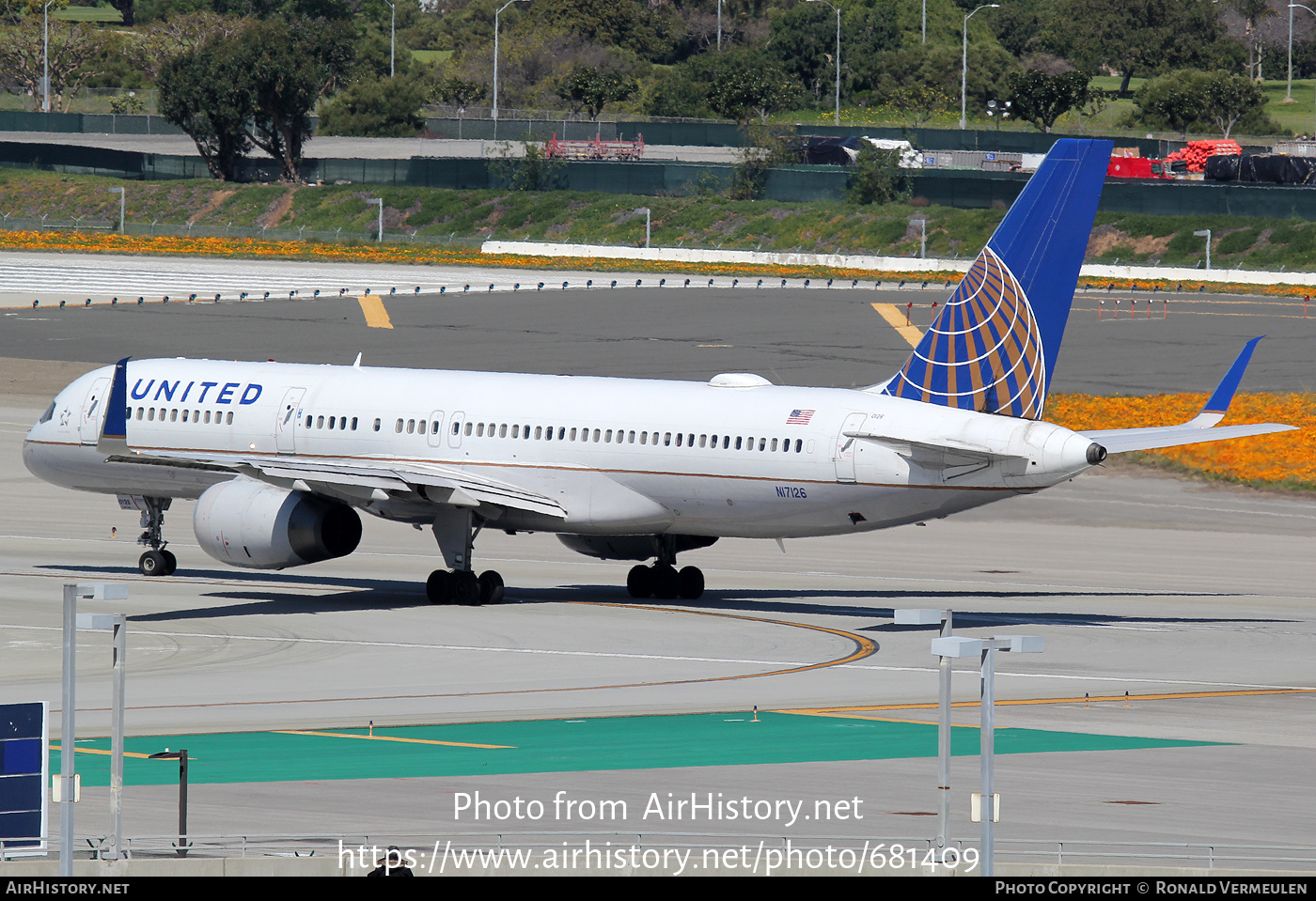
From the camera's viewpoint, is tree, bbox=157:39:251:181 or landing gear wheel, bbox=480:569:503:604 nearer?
landing gear wheel, bbox=480:569:503:604

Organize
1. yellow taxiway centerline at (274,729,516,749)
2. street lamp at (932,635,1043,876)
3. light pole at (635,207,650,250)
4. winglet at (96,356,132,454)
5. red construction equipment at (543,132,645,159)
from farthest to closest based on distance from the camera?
red construction equipment at (543,132,645,159)
light pole at (635,207,650,250)
winglet at (96,356,132,454)
yellow taxiway centerline at (274,729,516,749)
street lamp at (932,635,1043,876)

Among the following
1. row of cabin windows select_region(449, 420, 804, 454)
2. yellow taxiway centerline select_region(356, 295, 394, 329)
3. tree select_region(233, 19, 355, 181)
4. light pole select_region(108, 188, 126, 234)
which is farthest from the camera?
tree select_region(233, 19, 355, 181)

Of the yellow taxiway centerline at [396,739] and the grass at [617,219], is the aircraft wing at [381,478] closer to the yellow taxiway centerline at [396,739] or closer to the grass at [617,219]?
the yellow taxiway centerline at [396,739]

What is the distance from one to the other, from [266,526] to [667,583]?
8715mm

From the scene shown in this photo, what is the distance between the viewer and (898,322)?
98.7 m

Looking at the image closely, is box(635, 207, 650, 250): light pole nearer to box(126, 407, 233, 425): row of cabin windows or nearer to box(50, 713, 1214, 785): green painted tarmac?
box(126, 407, 233, 425): row of cabin windows

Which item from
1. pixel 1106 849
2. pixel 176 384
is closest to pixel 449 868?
pixel 1106 849

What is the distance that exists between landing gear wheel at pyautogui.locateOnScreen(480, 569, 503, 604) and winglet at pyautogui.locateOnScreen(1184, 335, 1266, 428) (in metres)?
14.1

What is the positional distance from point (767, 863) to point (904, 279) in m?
112

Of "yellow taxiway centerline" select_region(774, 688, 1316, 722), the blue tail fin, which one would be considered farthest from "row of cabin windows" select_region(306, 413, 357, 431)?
"yellow taxiway centerline" select_region(774, 688, 1316, 722)

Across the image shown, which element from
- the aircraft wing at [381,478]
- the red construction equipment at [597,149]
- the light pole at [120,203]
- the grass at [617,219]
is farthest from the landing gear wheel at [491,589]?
the red construction equipment at [597,149]

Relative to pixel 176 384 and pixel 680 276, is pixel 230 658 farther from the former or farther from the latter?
pixel 680 276

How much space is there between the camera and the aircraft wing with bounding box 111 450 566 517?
39.9 meters

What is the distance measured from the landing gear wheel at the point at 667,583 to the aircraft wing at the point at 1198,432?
9245 mm
